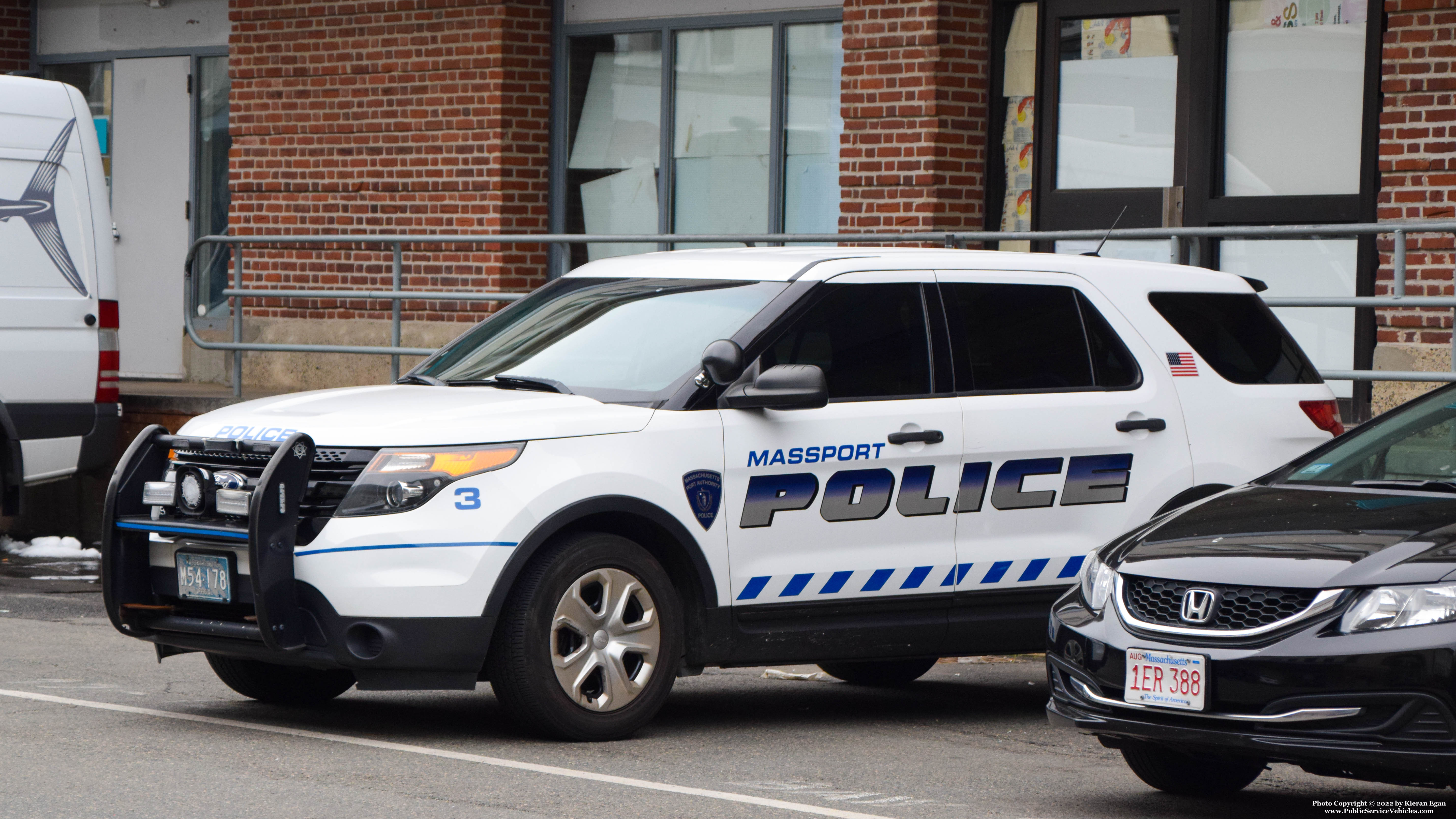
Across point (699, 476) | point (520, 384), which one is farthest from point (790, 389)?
point (520, 384)

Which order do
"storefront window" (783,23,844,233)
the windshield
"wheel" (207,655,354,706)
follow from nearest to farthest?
the windshield → "wheel" (207,655,354,706) → "storefront window" (783,23,844,233)

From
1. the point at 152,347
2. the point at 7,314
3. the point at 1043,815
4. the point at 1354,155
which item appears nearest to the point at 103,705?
the point at 1043,815

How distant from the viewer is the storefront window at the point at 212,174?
17844 mm

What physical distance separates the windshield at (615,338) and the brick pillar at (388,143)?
24.7 feet

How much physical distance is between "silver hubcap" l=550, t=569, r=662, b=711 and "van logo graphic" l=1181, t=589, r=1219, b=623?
2.07 metres

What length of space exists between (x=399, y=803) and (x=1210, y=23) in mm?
8723

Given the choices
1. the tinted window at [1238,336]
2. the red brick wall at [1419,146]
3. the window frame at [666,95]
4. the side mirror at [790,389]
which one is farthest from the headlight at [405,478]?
the window frame at [666,95]

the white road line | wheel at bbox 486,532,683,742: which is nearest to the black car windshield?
the white road line

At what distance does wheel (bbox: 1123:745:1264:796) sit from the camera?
254 inches

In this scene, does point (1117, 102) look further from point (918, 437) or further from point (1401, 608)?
point (1401, 608)

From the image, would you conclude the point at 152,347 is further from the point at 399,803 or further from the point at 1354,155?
the point at 399,803

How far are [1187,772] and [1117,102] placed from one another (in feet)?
25.7

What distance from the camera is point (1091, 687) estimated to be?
6117 mm

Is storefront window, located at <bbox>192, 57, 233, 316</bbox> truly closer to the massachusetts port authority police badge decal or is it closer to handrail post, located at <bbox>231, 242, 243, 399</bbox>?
handrail post, located at <bbox>231, 242, 243, 399</bbox>
